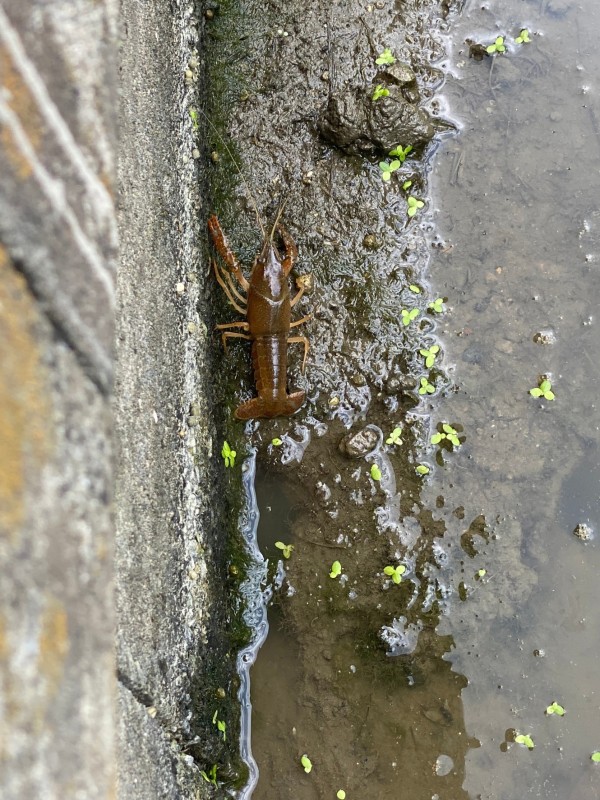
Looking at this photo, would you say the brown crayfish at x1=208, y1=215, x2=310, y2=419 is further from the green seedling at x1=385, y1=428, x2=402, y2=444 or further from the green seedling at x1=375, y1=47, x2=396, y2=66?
the green seedling at x1=375, y1=47, x2=396, y2=66

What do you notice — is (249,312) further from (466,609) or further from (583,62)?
(583,62)

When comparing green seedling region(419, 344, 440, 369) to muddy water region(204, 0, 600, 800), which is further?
green seedling region(419, 344, 440, 369)

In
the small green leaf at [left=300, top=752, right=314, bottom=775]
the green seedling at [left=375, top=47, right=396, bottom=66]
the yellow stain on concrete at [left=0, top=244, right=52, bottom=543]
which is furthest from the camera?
the green seedling at [left=375, top=47, right=396, bottom=66]

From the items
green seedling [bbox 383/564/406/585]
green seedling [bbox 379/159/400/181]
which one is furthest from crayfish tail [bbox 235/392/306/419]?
green seedling [bbox 379/159/400/181]

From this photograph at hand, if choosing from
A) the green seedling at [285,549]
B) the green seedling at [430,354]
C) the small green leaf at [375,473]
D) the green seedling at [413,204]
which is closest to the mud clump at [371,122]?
the green seedling at [413,204]

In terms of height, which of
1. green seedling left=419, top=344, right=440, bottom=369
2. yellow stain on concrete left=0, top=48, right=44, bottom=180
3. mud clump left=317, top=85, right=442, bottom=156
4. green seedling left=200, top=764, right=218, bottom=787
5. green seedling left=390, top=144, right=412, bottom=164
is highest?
mud clump left=317, top=85, right=442, bottom=156

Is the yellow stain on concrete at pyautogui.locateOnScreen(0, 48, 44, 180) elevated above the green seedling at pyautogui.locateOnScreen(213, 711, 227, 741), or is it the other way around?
the yellow stain on concrete at pyautogui.locateOnScreen(0, 48, 44, 180)

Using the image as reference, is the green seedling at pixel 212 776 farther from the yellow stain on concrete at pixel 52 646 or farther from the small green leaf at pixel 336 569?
the yellow stain on concrete at pixel 52 646

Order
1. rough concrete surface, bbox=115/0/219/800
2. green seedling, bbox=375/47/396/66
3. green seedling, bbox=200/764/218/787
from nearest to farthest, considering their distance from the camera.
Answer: rough concrete surface, bbox=115/0/219/800 → green seedling, bbox=200/764/218/787 → green seedling, bbox=375/47/396/66

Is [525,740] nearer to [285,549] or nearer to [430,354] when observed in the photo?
[285,549]
